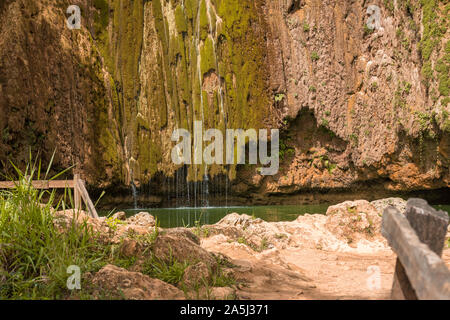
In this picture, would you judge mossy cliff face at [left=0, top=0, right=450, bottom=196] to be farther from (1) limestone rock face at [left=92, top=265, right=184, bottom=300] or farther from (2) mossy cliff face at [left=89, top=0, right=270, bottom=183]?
(1) limestone rock face at [left=92, top=265, right=184, bottom=300]

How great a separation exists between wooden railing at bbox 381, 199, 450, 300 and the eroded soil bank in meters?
1.26

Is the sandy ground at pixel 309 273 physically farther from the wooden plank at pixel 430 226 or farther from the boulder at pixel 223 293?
the wooden plank at pixel 430 226

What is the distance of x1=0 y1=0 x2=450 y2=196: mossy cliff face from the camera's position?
11.6 m

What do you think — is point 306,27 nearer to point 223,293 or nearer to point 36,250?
point 223,293

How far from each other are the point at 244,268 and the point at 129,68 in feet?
41.7

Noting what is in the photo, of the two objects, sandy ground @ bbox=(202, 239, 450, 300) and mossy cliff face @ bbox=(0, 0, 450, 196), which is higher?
mossy cliff face @ bbox=(0, 0, 450, 196)

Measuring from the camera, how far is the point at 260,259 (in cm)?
437

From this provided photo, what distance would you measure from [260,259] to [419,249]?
10.2 ft

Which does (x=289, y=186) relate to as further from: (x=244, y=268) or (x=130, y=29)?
(x=244, y=268)

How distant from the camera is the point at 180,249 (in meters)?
3.20

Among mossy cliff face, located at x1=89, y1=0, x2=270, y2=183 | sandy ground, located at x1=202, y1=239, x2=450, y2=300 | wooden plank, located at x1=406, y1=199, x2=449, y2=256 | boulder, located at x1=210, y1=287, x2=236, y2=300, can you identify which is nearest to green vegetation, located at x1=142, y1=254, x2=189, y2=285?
boulder, located at x1=210, y1=287, x2=236, y2=300

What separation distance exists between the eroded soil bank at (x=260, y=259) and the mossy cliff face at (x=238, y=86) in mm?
7680

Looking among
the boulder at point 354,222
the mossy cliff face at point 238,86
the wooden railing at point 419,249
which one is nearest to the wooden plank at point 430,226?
the wooden railing at point 419,249
